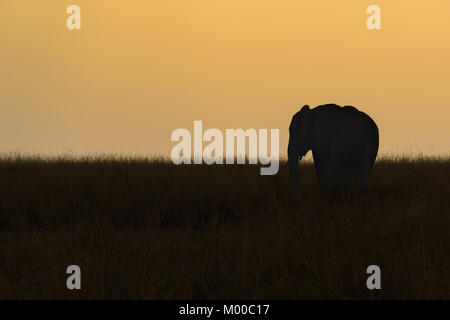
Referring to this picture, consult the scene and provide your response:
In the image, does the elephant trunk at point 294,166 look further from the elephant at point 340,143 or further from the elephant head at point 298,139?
the elephant at point 340,143

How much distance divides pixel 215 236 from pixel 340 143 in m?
3.25

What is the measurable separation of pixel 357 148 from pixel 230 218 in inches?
92.3

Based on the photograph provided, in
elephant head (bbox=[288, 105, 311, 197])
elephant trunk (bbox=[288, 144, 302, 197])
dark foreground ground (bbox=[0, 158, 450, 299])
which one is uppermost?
elephant head (bbox=[288, 105, 311, 197])

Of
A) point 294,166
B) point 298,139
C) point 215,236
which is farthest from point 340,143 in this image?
point 215,236

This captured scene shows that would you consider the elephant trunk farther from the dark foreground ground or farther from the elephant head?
the dark foreground ground

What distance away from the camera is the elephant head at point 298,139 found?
1014 centimetres

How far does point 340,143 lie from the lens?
988cm

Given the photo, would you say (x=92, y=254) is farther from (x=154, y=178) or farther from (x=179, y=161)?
(x=179, y=161)

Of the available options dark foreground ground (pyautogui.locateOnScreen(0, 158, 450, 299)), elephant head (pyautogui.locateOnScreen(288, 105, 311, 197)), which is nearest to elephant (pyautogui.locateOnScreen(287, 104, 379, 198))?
elephant head (pyautogui.locateOnScreen(288, 105, 311, 197))

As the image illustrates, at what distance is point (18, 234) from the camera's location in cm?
812

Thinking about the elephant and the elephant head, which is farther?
the elephant head

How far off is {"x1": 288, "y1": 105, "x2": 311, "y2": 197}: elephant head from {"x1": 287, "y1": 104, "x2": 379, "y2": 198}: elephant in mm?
16

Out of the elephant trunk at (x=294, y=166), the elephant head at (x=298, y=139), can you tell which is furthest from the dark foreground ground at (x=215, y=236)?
the elephant head at (x=298, y=139)

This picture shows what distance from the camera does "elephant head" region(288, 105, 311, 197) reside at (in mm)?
10143
